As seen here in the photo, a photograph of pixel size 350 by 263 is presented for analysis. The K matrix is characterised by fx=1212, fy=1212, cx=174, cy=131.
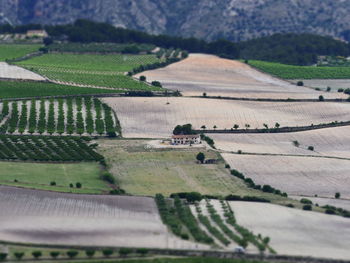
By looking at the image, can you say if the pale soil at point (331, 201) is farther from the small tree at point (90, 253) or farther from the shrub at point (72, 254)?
the shrub at point (72, 254)

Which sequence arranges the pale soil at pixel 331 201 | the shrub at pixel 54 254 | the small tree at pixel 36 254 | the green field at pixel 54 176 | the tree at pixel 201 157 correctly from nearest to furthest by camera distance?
1. the small tree at pixel 36 254
2. the shrub at pixel 54 254
3. the pale soil at pixel 331 201
4. the green field at pixel 54 176
5. the tree at pixel 201 157

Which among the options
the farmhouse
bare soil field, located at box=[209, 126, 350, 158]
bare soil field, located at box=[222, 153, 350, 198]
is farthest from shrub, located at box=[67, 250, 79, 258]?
the farmhouse

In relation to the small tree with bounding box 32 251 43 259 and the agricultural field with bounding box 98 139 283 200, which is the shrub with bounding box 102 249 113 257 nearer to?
the small tree with bounding box 32 251 43 259

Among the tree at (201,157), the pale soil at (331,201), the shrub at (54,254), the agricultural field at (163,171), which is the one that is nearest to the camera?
the shrub at (54,254)

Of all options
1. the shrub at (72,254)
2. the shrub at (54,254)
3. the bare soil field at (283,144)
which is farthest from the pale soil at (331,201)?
the shrub at (54,254)

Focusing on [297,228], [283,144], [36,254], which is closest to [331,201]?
[297,228]

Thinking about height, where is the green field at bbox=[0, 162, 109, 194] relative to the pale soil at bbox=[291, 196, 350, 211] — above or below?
below
